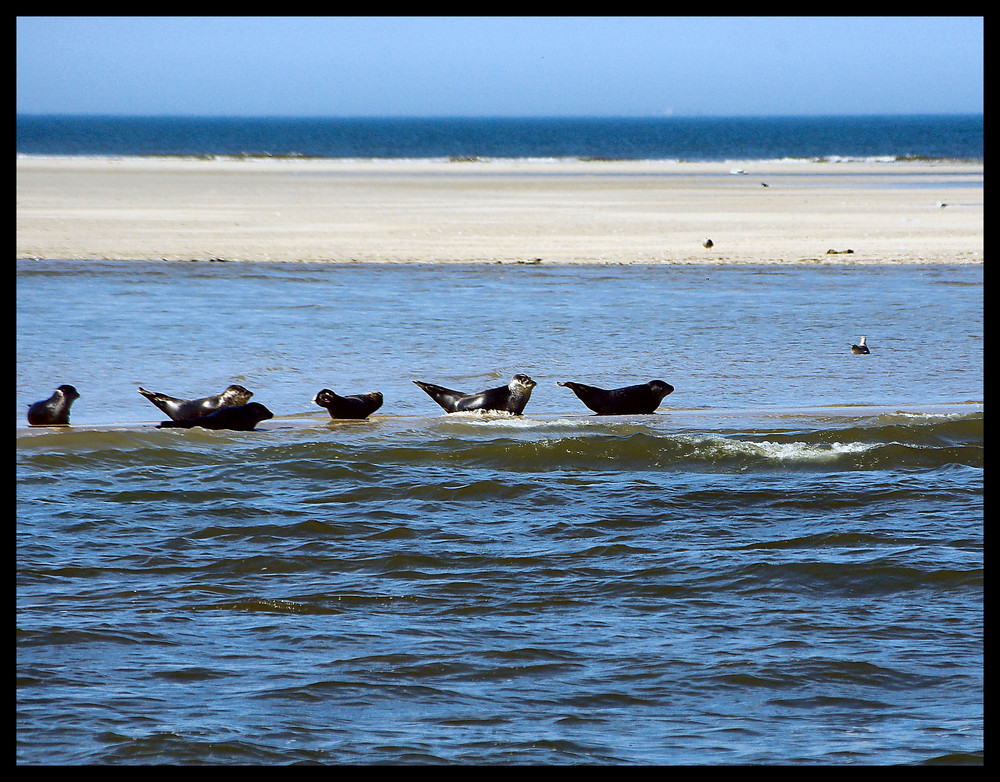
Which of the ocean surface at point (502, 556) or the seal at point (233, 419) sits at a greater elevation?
the seal at point (233, 419)

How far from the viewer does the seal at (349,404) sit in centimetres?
864

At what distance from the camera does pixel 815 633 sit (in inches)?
194

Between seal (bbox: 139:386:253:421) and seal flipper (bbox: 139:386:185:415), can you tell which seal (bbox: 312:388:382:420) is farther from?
seal flipper (bbox: 139:386:185:415)

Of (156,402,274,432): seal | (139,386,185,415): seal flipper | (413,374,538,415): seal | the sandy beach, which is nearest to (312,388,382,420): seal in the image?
(413,374,538,415): seal

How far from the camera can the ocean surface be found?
161 inches

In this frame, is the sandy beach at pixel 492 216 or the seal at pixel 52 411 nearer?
the seal at pixel 52 411

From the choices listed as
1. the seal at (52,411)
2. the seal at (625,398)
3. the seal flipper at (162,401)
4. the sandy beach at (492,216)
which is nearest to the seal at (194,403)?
the seal flipper at (162,401)

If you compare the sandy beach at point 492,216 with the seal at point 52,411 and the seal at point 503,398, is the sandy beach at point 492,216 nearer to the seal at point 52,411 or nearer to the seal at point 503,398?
the seal at point 503,398

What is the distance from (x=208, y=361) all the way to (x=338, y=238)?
34.0ft

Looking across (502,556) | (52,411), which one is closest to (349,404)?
(52,411)

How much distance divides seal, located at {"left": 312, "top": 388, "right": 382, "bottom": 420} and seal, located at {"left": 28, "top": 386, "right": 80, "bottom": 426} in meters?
1.72

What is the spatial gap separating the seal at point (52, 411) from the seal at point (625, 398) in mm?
3595

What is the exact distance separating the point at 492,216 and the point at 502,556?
64.8ft
